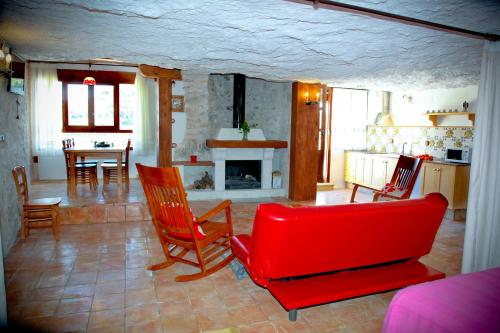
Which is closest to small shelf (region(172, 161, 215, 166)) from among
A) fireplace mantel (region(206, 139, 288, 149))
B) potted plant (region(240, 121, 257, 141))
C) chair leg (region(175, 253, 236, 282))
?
fireplace mantel (region(206, 139, 288, 149))

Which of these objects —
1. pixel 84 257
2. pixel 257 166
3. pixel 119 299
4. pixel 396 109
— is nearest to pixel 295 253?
pixel 119 299

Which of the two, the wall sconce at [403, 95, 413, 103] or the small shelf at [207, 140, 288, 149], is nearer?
the small shelf at [207, 140, 288, 149]

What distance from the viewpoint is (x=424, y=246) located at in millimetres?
2596

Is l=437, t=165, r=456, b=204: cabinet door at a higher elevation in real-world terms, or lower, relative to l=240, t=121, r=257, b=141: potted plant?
lower

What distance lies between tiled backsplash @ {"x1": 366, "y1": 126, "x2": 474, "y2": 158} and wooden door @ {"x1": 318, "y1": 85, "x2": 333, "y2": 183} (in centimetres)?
101

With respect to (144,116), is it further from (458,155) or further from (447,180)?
(458,155)

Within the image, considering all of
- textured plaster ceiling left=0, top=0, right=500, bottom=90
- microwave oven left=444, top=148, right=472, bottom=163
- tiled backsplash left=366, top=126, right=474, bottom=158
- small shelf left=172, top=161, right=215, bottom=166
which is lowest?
small shelf left=172, top=161, right=215, bottom=166

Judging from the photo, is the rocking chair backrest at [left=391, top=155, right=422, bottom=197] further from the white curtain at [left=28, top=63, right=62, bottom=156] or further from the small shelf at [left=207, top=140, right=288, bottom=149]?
the white curtain at [left=28, top=63, right=62, bottom=156]

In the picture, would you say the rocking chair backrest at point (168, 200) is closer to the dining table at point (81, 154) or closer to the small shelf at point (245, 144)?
the dining table at point (81, 154)

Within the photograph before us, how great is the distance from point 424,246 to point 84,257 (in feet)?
10.2

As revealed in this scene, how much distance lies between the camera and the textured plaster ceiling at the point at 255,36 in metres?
2.43

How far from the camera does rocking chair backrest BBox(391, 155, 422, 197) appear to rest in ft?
16.5

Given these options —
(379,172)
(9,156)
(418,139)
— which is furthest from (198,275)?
(418,139)

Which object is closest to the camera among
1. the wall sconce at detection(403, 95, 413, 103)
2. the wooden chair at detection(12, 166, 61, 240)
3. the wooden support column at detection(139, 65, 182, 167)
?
the wooden chair at detection(12, 166, 61, 240)
